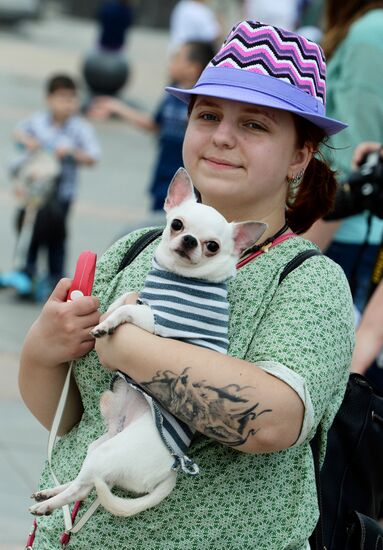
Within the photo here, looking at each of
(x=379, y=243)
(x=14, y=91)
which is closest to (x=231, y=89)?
(x=379, y=243)

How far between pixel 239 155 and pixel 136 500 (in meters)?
0.73

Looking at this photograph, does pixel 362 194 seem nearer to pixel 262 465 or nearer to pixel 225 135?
pixel 225 135

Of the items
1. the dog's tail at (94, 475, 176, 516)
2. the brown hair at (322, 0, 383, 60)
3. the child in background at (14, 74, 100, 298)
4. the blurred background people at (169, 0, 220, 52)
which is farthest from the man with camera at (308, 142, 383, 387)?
the blurred background people at (169, 0, 220, 52)

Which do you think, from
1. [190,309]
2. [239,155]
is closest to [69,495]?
[190,309]

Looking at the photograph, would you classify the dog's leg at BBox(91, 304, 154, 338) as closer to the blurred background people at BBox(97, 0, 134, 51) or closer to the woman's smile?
the woman's smile

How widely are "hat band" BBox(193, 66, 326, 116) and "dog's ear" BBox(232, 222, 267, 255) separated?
10.7 inches

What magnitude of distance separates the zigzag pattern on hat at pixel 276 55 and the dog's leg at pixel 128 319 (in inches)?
22.1

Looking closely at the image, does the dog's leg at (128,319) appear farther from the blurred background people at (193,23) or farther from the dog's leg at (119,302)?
the blurred background people at (193,23)

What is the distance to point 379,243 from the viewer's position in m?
4.28

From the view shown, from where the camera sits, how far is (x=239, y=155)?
8.18 ft

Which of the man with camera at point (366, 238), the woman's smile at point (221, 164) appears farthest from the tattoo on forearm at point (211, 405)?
the man with camera at point (366, 238)

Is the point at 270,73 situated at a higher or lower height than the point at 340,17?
higher

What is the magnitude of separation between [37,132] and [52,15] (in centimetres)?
2450

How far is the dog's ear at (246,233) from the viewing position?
7.89 ft
